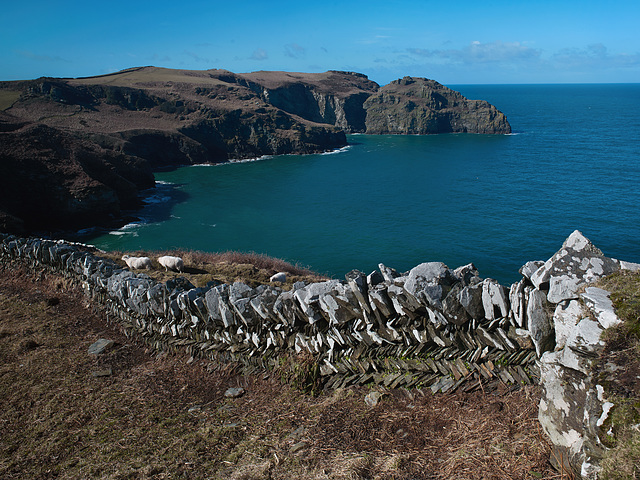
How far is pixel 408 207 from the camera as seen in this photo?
64875mm

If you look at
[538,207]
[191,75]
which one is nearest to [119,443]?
[538,207]

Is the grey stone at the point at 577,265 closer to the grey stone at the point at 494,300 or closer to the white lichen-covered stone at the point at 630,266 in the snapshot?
the white lichen-covered stone at the point at 630,266

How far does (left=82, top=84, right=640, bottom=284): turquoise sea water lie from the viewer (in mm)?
46312

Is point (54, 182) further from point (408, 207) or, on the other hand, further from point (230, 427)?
point (230, 427)

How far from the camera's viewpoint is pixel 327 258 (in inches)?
1770

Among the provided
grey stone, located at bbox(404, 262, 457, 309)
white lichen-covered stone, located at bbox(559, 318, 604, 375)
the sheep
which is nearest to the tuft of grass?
white lichen-covered stone, located at bbox(559, 318, 604, 375)

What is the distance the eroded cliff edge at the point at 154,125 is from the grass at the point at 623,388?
169 feet

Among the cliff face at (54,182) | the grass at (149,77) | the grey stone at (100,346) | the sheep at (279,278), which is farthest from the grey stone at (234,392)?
the grass at (149,77)

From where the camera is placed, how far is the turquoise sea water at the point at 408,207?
46312 mm

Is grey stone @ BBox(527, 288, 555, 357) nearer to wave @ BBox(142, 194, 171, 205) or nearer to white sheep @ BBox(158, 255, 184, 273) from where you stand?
white sheep @ BBox(158, 255, 184, 273)

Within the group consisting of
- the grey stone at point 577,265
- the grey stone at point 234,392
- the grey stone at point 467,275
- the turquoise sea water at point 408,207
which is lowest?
the turquoise sea water at point 408,207

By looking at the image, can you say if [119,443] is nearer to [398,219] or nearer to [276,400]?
[276,400]

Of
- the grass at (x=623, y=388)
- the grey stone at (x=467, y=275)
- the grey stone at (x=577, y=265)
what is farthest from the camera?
the grey stone at (x=467, y=275)

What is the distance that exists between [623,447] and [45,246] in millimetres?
19294
